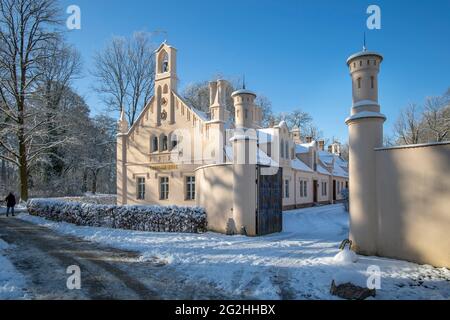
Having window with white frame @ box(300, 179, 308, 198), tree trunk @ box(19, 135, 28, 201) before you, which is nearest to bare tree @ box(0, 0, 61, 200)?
tree trunk @ box(19, 135, 28, 201)

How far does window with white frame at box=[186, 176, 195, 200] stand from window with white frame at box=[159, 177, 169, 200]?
1.96 meters

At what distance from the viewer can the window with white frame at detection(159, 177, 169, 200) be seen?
23034mm

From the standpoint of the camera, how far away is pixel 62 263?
855cm

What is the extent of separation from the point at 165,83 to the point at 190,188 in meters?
8.06

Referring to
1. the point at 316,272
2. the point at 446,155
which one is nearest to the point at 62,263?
the point at 316,272

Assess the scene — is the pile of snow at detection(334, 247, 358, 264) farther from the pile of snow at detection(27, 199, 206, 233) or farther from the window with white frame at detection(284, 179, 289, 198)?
the window with white frame at detection(284, 179, 289, 198)

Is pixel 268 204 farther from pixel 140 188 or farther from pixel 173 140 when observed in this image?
pixel 140 188

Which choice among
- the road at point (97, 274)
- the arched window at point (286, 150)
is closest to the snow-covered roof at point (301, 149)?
the arched window at point (286, 150)

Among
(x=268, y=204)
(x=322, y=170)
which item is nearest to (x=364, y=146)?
(x=268, y=204)

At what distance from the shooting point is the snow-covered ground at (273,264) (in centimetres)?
633

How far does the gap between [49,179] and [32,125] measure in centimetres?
1089

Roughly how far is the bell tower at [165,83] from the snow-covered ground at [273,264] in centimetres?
1126

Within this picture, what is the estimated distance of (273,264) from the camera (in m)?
8.33
